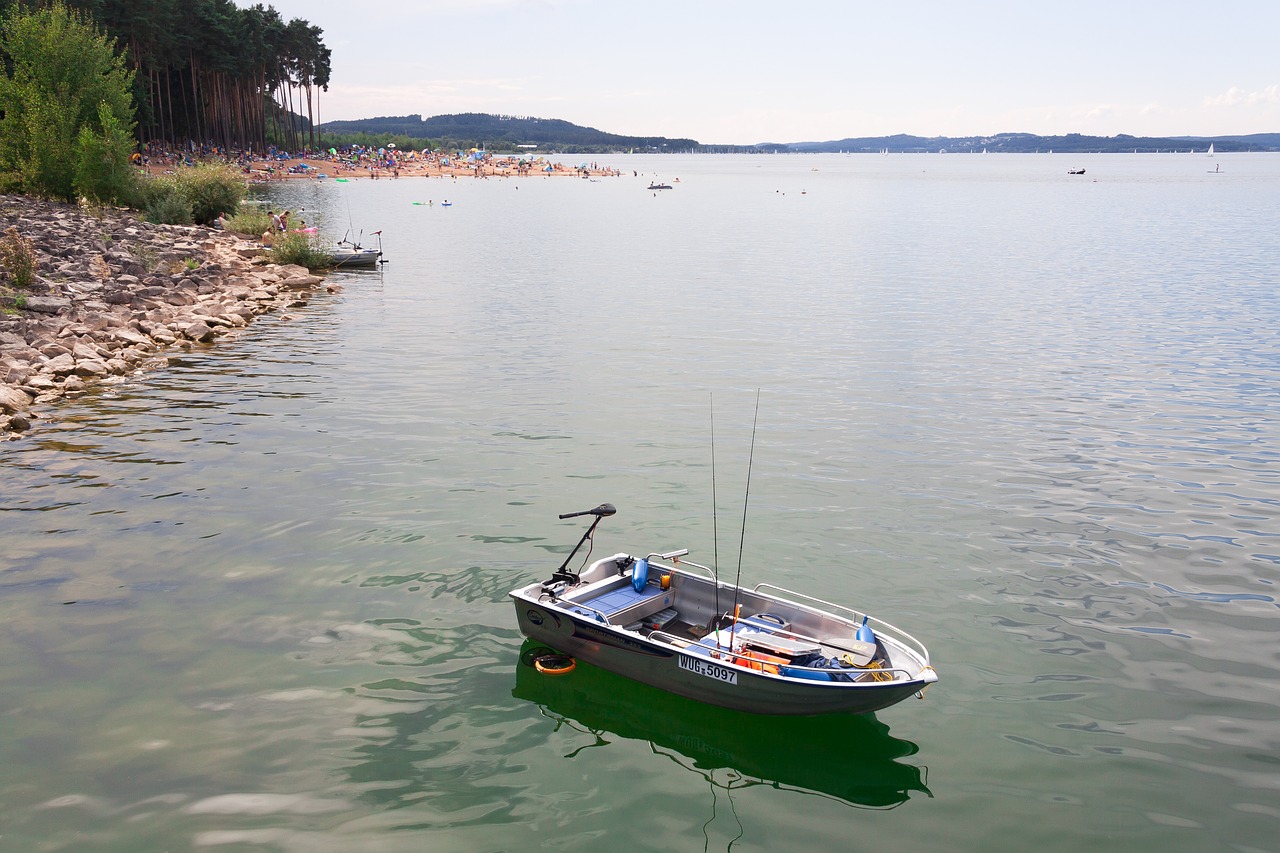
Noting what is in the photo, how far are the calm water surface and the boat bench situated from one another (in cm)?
95

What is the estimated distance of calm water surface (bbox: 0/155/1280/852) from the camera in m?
9.64

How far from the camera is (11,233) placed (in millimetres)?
30984

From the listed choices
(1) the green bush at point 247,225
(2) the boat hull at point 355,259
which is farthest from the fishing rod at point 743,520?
(1) the green bush at point 247,225

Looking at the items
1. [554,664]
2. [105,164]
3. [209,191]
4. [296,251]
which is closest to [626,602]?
[554,664]

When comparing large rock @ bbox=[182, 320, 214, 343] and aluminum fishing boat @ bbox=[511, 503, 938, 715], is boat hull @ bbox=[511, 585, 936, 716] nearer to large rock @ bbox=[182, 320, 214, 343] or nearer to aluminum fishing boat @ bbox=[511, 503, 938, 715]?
aluminum fishing boat @ bbox=[511, 503, 938, 715]

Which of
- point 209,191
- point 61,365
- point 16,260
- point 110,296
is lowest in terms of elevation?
point 61,365

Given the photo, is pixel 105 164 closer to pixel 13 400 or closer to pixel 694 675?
pixel 13 400

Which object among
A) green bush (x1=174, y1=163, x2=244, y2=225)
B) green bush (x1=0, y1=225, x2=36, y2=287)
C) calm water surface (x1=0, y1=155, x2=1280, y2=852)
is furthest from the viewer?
green bush (x1=174, y1=163, x2=244, y2=225)

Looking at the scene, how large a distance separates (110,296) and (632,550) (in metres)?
26.5

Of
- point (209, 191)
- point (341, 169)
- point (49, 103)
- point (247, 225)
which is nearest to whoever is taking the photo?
point (49, 103)

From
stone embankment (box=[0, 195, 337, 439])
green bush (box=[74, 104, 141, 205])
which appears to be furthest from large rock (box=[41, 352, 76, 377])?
green bush (box=[74, 104, 141, 205])

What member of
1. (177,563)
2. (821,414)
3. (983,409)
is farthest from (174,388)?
(983,409)

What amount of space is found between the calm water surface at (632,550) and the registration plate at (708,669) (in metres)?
0.83

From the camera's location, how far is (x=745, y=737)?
35.6 ft
